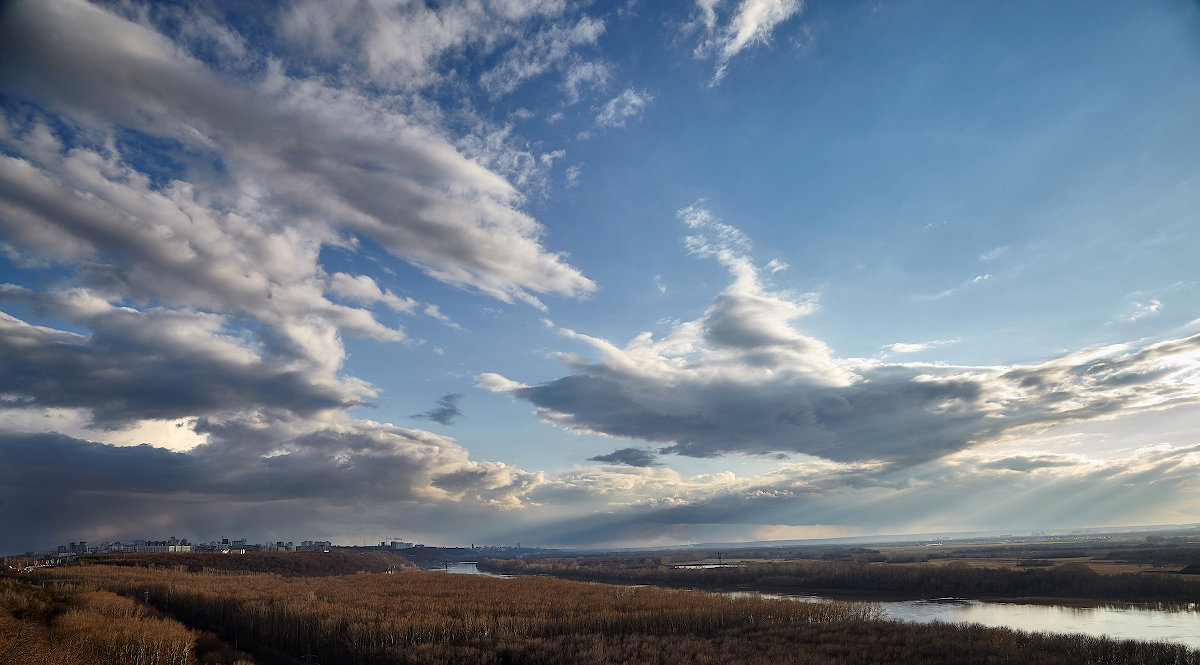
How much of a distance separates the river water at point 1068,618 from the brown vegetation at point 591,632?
43.2 ft

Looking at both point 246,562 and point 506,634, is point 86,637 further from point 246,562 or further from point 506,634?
point 246,562

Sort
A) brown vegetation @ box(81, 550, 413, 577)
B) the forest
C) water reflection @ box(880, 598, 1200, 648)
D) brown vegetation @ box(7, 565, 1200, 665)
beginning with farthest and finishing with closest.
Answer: brown vegetation @ box(81, 550, 413, 577), water reflection @ box(880, 598, 1200, 648), brown vegetation @ box(7, 565, 1200, 665), the forest

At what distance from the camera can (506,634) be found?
46.5 metres

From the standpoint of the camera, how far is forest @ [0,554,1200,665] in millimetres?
37969

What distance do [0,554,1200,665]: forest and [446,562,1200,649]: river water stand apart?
1321cm

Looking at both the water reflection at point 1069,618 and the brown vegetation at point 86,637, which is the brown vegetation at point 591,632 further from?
the water reflection at point 1069,618

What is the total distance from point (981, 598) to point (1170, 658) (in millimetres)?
64320

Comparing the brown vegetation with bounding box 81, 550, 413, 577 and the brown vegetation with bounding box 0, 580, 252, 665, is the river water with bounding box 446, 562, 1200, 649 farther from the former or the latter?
the brown vegetation with bounding box 81, 550, 413, 577

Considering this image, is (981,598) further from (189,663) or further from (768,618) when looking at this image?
(189,663)

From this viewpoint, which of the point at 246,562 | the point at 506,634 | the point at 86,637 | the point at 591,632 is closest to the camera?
the point at 86,637

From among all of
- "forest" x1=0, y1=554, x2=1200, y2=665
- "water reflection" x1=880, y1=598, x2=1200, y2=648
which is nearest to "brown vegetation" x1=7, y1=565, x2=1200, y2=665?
"forest" x1=0, y1=554, x2=1200, y2=665

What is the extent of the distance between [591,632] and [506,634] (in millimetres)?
7841

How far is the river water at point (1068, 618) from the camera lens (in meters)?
52.6

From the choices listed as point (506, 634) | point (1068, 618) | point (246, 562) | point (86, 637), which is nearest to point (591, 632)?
point (506, 634)
